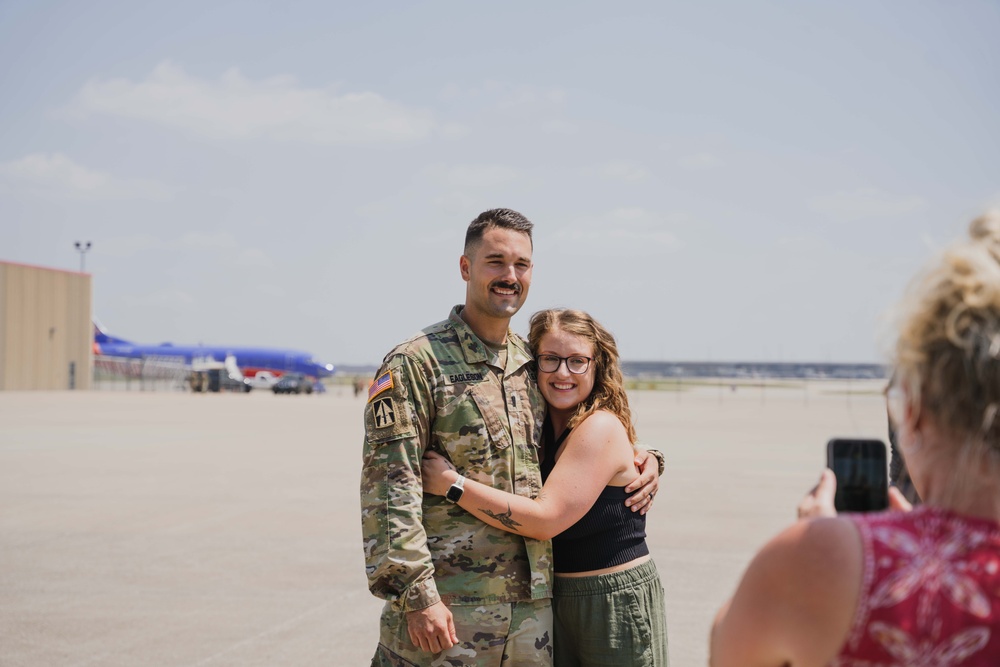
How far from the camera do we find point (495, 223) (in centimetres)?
356

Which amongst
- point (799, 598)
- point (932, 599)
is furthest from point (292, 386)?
point (932, 599)

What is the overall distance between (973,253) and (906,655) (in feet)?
1.99

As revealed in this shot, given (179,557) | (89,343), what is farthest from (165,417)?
Result: (89,343)

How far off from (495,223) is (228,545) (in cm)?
724

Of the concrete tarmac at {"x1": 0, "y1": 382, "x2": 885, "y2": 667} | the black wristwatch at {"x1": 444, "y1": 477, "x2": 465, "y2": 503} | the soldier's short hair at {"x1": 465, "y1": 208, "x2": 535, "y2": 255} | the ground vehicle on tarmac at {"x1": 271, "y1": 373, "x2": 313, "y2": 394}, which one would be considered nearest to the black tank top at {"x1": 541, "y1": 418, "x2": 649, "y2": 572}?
the black wristwatch at {"x1": 444, "y1": 477, "x2": 465, "y2": 503}

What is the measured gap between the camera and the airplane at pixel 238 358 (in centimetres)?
8062

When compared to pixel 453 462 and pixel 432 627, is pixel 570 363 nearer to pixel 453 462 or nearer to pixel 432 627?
pixel 453 462

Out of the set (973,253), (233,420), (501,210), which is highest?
(501,210)

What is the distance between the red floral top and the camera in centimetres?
133

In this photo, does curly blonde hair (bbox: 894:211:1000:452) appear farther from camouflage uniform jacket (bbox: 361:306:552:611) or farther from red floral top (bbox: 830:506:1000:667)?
camouflage uniform jacket (bbox: 361:306:552:611)

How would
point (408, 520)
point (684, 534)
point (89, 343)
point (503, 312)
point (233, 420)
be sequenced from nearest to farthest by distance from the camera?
point (408, 520) → point (503, 312) → point (684, 534) → point (233, 420) → point (89, 343)

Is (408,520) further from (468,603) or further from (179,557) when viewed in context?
(179,557)

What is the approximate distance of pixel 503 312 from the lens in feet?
11.6

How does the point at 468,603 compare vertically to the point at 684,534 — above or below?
above
